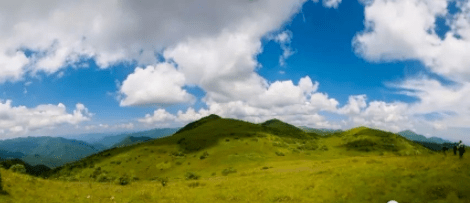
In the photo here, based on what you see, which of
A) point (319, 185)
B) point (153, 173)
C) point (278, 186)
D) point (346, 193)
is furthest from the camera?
point (153, 173)

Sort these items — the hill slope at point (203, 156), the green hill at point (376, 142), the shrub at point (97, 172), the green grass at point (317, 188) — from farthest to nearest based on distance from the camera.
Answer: the green hill at point (376, 142) → the shrub at point (97, 172) → the hill slope at point (203, 156) → the green grass at point (317, 188)

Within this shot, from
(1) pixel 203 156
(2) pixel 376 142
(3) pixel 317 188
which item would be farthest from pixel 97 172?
(2) pixel 376 142

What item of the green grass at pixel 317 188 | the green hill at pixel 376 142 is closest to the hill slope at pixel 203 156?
the green hill at pixel 376 142

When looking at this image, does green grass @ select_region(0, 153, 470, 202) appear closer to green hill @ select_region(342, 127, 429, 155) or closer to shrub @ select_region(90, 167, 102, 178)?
shrub @ select_region(90, 167, 102, 178)

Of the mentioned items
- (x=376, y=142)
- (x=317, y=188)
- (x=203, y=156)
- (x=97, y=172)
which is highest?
(x=376, y=142)

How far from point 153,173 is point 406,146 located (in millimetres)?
132513

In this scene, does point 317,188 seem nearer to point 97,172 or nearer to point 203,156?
point 203,156

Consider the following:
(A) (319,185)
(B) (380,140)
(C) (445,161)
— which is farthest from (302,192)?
(B) (380,140)

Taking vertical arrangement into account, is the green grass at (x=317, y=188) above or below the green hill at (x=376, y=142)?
below

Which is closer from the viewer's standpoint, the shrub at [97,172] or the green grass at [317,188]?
the green grass at [317,188]

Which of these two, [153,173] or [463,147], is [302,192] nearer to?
[463,147]

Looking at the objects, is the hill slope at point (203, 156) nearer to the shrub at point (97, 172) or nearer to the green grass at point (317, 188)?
the shrub at point (97, 172)

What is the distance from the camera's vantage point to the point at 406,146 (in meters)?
149

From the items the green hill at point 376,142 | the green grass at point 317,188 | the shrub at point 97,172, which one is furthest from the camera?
the green hill at point 376,142
